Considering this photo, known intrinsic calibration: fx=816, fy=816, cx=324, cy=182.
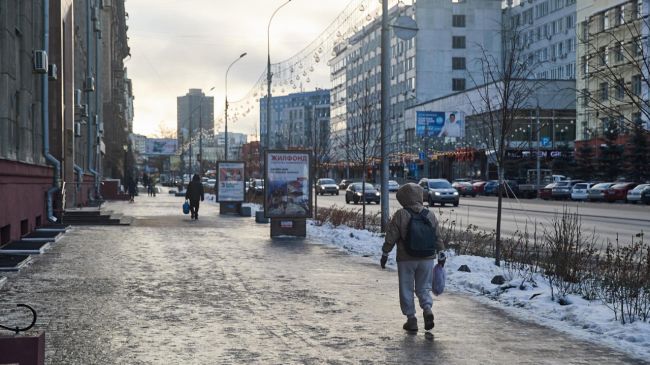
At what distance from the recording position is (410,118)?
107062 mm

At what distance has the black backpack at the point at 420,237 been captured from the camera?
8.35 m

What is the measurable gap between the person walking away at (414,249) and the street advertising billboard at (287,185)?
13.2 meters

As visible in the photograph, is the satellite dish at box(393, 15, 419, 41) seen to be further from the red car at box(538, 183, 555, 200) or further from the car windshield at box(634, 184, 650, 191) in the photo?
the red car at box(538, 183, 555, 200)

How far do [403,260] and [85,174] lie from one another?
106ft

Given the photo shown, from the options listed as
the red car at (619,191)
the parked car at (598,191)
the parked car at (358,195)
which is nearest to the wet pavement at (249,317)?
the parked car at (358,195)

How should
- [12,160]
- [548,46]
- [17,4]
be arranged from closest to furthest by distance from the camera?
[12,160], [17,4], [548,46]

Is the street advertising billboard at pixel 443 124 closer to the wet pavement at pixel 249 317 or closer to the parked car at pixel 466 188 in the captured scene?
the parked car at pixel 466 188

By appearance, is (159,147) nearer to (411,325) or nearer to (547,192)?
(547,192)

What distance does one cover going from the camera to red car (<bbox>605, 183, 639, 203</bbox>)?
51.6m

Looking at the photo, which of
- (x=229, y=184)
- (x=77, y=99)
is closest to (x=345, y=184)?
(x=229, y=184)

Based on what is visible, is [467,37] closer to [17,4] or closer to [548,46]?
[548,46]

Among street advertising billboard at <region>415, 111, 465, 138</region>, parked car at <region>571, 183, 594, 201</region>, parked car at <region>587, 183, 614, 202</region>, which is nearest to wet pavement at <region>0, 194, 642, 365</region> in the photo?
parked car at <region>587, 183, 614, 202</region>

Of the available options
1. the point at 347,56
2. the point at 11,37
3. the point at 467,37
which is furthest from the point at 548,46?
the point at 11,37

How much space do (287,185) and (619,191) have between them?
35.3m
